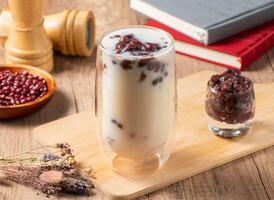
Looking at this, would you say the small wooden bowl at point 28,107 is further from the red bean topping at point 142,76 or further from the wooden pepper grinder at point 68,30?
the red bean topping at point 142,76

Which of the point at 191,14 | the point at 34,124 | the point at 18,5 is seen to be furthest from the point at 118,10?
the point at 34,124

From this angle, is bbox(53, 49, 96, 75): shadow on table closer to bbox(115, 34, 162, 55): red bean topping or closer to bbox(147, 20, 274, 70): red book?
bbox(147, 20, 274, 70): red book

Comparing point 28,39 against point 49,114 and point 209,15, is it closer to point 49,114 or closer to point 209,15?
point 49,114

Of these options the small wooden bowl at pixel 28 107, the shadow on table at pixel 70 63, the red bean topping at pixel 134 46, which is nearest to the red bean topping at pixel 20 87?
the small wooden bowl at pixel 28 107

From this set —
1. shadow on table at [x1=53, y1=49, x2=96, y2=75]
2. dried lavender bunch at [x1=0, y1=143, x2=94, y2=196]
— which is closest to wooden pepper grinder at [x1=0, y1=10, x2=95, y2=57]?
shadow on table at [x1=53, y1=49, x2=96, y2=75]

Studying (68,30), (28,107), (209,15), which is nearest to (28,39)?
(68,30)

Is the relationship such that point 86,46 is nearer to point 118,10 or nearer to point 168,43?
point 118,10
